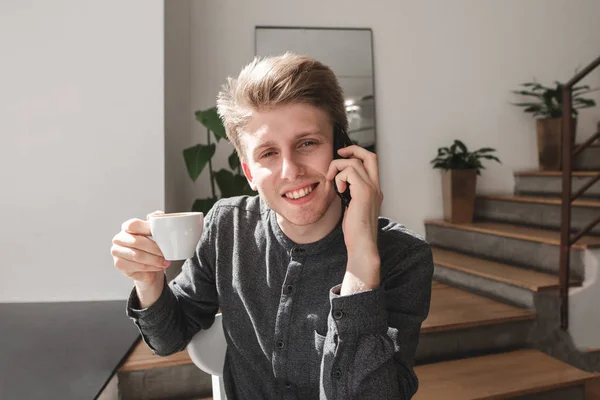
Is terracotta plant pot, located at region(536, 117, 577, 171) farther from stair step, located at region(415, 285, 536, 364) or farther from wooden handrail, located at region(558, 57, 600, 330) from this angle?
stair step, located at region(415, 285, 536, 364)

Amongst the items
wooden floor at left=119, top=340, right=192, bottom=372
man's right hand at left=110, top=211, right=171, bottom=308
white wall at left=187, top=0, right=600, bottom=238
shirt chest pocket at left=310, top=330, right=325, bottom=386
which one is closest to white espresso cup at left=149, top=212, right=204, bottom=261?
man's right hand at left=110, top=211, right=171, bottom=308

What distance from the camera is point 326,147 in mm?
996

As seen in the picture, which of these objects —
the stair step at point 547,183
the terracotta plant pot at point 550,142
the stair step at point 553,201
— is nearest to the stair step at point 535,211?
the stair step at point 553,201

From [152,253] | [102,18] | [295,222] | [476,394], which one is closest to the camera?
[152,253]

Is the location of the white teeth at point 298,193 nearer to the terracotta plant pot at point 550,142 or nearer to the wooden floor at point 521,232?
the wooden floor at point 521,232

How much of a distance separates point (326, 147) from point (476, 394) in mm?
1556

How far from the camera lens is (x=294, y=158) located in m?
0.97

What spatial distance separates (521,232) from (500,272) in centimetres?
49

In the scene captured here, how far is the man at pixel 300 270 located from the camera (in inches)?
33.8

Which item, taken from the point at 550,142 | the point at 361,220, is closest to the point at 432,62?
the point at 550,142

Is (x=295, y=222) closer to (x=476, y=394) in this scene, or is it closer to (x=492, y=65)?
(x=476, y=394)

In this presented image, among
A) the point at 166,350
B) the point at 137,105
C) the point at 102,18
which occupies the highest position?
the point at 102,18

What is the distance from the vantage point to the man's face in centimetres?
97

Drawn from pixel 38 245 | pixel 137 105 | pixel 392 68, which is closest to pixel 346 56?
pixel 392 68
